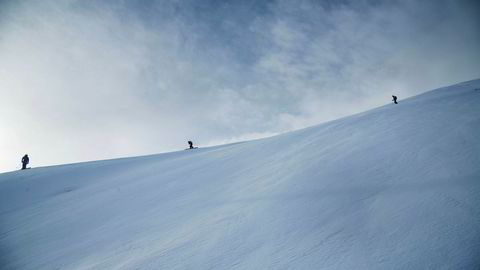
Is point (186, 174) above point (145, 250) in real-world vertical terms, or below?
above

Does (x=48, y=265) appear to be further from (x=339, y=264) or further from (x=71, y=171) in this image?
(x=71, y=171)

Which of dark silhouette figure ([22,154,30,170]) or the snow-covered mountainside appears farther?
dark silhouette figure ([22,154,30,170])

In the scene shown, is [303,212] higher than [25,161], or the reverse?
[25,161]

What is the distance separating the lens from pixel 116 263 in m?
3.40

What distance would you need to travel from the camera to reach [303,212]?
11.3 ft

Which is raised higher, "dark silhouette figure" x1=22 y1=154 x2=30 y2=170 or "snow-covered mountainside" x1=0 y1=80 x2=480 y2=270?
"dark silhouette figure" x1=22 y1=154 x2=30 y2=170

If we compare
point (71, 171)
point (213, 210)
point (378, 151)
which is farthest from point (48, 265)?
point (71, 171)

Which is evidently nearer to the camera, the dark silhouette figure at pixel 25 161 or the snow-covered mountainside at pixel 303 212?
the snow-covered mountainside at pixel 303 212

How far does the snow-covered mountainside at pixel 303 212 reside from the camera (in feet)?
7.91

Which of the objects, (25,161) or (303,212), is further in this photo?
(25,161)

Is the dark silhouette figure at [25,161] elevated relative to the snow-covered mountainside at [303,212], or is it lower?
elevated

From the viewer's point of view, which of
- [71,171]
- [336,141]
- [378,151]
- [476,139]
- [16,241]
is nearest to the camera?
[476,139]

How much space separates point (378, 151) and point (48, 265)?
608 cm

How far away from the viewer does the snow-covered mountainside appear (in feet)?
7.91
